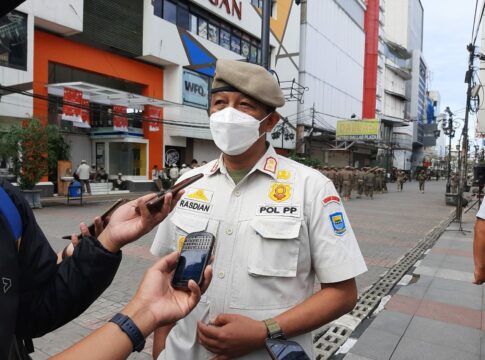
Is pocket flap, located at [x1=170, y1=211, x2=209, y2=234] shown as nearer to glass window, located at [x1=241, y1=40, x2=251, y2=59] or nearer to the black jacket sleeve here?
the black jacket sleeve

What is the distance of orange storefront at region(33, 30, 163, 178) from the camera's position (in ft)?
51.1

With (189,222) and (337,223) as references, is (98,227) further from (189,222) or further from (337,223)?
(337,223)

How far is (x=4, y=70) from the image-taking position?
1347cm

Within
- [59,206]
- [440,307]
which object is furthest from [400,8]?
[440,307]

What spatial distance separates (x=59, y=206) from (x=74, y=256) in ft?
42.5

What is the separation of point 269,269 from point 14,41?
1568cm

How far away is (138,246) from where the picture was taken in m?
7.36

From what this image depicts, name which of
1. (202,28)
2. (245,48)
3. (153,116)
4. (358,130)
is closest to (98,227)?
(153,116)

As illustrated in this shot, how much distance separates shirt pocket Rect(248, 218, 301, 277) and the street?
2.33 metres

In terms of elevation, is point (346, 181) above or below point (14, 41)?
below

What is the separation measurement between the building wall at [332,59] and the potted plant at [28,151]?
24.2 meters

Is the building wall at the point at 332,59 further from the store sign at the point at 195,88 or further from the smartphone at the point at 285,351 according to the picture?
the smartphone at the point at 285,351

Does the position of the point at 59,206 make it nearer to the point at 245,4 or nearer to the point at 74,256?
the point at 74,256

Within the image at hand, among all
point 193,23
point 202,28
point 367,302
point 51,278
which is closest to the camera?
point 51,278
